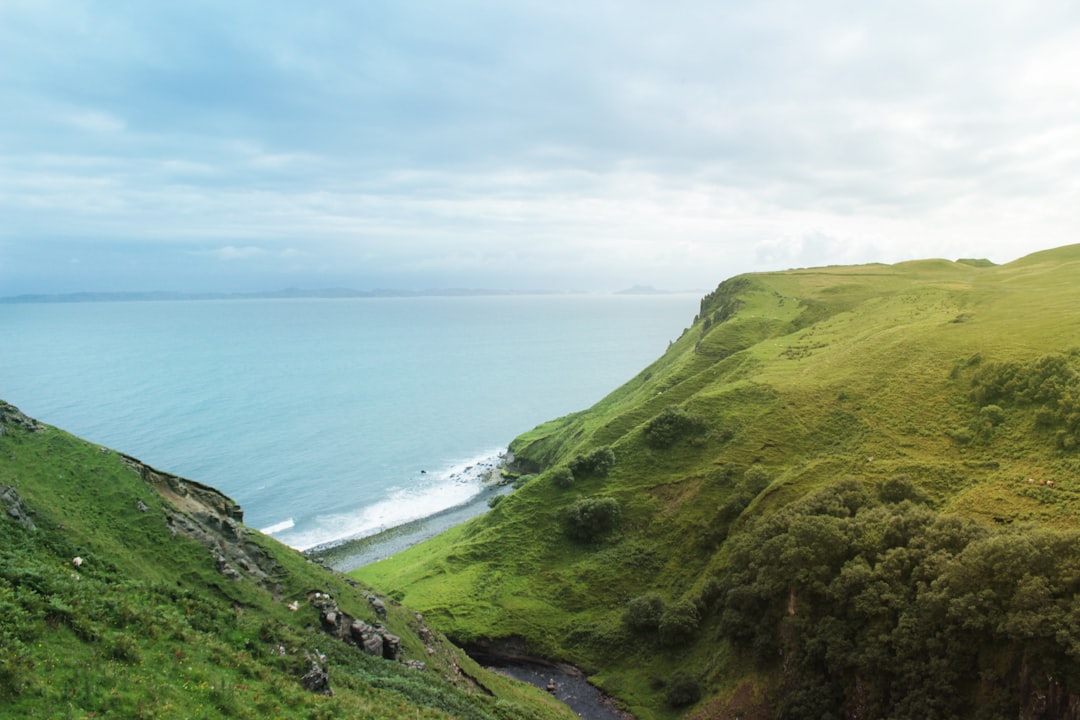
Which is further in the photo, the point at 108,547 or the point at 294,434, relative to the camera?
the point at 294,434

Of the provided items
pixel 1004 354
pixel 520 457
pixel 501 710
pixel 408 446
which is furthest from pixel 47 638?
pixel 408 446

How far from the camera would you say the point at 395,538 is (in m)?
91.6

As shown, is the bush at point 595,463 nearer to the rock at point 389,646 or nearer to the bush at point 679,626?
the bush at point 679,626

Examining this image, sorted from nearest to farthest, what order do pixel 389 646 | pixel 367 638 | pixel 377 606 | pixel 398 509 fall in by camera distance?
1. pixel 367 638
2. pixel 389 646
3. pixel 377 606
4. pixel 398 509

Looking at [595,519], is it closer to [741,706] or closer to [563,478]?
[563,478]

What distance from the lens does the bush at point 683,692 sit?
43.6m

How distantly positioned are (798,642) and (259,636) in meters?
29.6

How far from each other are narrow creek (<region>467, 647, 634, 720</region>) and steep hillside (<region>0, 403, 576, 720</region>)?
491cm

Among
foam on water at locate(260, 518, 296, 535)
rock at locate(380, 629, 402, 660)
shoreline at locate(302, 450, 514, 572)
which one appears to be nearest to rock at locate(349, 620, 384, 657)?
rock at locate(380, 629, 402, 660)

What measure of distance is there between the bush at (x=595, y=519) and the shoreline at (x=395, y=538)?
108 ft

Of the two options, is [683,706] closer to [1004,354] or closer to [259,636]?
[259,636]

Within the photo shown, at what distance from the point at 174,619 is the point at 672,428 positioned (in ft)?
Result: 178

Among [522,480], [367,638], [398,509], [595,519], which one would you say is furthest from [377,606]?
[522,480]

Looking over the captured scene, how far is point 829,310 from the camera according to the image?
106 m
